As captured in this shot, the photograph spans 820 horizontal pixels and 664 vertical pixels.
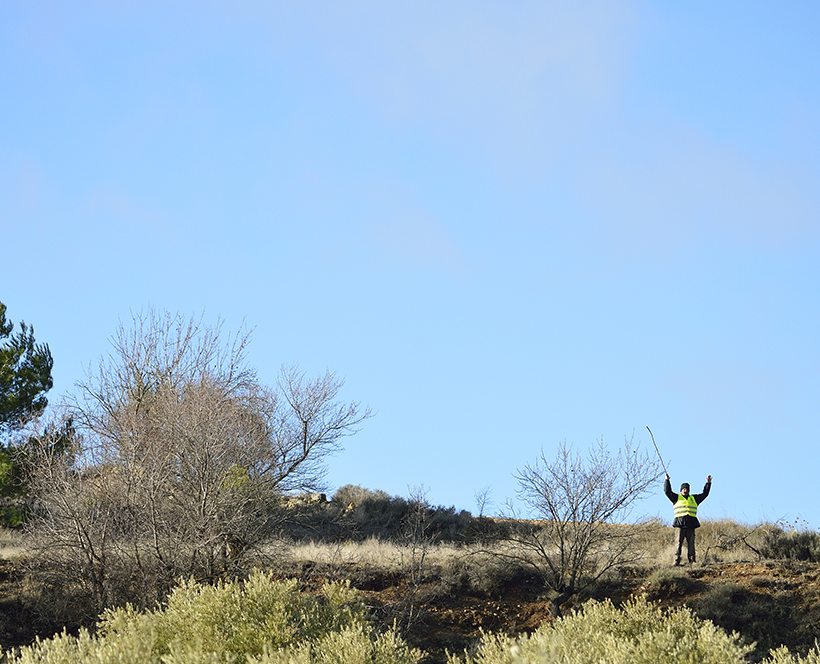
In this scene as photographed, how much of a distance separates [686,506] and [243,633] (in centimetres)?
1288

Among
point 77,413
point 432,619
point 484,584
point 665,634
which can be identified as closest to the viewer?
point 665,634

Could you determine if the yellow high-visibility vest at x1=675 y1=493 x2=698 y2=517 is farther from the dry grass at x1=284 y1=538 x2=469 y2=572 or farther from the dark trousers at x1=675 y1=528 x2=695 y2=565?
the dry grass at x1=284 y1=538 x2=469 y2=572

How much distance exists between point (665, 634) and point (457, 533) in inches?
682

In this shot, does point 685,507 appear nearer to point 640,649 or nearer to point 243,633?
point 640,649

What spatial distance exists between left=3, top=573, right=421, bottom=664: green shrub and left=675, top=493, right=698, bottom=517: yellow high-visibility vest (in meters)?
10.5

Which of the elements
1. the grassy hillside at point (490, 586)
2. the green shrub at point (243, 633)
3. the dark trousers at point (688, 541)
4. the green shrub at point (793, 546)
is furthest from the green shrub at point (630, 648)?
the green shrub at point (793, 546)

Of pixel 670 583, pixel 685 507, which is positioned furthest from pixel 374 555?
pixel 685 507

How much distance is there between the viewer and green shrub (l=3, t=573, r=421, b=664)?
293 inches

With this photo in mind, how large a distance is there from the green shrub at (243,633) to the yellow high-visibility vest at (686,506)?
34.6ft

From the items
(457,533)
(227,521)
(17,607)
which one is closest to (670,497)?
(457,533)

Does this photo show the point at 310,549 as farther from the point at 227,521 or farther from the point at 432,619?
the point at 227,521

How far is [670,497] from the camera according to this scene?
18.7 meters

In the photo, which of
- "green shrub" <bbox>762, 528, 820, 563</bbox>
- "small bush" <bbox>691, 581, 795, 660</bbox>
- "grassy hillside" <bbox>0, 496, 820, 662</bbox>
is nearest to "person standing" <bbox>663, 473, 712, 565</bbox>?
"grassy hillside" <bbox>0, 496, 820, 662</bbox>

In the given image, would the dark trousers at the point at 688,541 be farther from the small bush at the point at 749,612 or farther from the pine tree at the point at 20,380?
the pine tree at the point at 20,380
